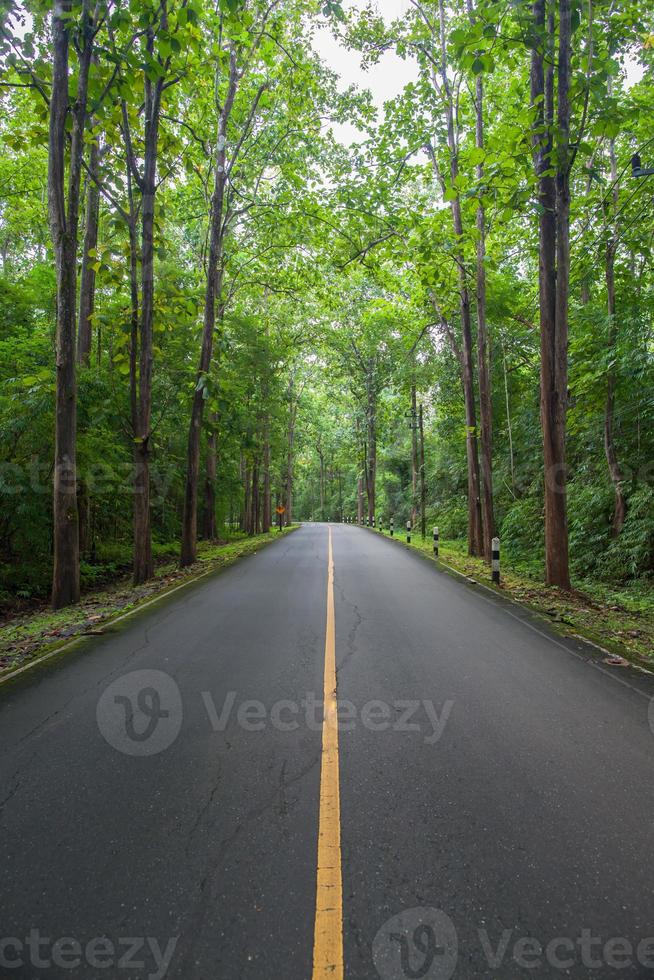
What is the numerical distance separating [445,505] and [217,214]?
1748cm

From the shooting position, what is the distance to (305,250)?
1748cm

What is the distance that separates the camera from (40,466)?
9734 millimetres

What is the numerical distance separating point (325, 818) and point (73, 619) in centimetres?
617

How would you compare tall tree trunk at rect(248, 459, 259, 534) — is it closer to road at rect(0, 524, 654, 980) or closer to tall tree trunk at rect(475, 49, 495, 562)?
tall tree trunk at rect(475, 49, 495, 562)

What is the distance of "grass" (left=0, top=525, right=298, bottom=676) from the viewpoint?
239 inches

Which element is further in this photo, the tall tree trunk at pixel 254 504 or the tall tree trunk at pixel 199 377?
the tall tree trunk at pixel 254 504

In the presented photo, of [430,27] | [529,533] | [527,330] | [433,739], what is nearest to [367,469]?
[527,330]

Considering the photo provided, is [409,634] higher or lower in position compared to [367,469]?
lower

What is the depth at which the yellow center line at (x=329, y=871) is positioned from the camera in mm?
1931

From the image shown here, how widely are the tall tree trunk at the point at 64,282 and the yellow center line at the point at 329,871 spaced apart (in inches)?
263

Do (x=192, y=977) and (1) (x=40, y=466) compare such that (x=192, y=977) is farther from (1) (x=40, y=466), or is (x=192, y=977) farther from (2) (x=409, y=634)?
(1) (x=40, y=466)

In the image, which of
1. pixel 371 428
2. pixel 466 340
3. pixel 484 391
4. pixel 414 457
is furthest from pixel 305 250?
pixel 371 428

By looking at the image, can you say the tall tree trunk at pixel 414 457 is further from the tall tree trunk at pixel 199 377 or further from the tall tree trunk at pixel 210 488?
the tall tree trunk at pixel 199 377

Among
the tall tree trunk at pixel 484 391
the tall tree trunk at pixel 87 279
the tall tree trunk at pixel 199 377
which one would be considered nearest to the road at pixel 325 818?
the tall tree trunk at pixel 199 377
